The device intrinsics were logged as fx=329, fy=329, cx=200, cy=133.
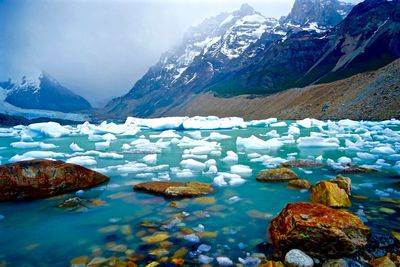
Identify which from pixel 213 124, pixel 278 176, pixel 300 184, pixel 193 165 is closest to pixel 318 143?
pixel 193 165

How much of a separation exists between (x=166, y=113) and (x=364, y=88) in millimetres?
127096

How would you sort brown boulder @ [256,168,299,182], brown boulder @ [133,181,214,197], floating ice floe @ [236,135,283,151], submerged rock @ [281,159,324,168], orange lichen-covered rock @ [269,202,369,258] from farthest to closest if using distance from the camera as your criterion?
floating ice floe @ [236,135,283,151] < submerged rock @ [281,159,324,168] < brown boulder @ [256,168,299,182] < brown boulder @ [133,181,214,197] < orange lichen-covered rock @ [269,202,369,258]

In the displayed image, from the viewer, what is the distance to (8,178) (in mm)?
8758

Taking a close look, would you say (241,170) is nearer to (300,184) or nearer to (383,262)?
(300,184)

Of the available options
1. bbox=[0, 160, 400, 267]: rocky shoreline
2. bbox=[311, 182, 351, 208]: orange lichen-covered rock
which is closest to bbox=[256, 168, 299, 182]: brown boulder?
bbox=[311, 182, 351, 208]: orange lichen-covered rock

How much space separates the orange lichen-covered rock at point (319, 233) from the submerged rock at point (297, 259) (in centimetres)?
23

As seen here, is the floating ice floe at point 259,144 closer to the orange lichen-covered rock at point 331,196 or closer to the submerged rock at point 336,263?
the orange lichen-covered rock at point 331,196

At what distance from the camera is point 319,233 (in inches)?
198

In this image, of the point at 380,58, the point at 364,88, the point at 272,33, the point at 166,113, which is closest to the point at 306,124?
the point at 364,88

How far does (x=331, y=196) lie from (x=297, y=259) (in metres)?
3.04

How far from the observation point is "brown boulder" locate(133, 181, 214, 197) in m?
8.71

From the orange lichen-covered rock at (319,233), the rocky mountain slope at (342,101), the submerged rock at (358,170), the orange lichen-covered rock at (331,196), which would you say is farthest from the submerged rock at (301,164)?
the rocky mountain slope at (342,101)

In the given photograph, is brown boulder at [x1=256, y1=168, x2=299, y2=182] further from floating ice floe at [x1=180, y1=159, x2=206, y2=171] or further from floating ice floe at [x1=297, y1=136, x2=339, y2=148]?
floating ice floe at [x1=297, y1=136, x2=339, y2=148]

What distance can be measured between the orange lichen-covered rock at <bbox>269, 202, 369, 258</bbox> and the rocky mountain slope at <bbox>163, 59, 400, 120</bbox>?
4100cm
